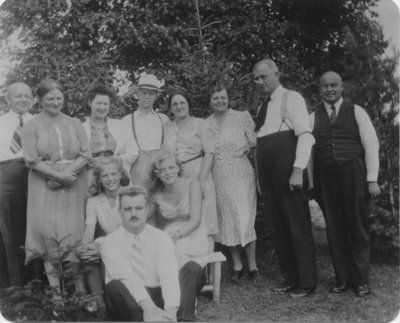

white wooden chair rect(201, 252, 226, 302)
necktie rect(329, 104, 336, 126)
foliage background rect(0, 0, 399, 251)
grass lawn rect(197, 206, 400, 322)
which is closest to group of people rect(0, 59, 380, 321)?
necktie rect(329, 104, 336, 126)

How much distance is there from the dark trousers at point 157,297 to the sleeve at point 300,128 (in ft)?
3.87

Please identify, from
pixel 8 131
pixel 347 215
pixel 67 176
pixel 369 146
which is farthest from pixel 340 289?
pixel 8 131

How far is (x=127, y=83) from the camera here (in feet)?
16.6

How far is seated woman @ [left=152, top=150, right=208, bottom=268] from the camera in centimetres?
371

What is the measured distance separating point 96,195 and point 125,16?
6.82 feet

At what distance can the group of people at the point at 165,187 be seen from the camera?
10.9ft

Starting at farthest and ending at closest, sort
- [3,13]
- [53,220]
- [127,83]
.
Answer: [127,83] < [3,13] < [53,220]

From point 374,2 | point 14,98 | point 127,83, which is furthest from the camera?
point 127,83

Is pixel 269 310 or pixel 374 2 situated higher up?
pixel 374 2

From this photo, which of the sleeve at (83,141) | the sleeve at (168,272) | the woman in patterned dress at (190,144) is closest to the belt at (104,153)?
the sleeve at (83,141)

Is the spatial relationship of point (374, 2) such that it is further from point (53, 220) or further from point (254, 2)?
point (53, 220)

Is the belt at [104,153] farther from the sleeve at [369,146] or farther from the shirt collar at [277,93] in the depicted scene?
the sleeve at [369,146]

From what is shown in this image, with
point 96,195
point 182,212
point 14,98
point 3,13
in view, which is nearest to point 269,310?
point 182,212

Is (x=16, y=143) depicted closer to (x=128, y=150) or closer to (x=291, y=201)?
(x=128, y=150)
